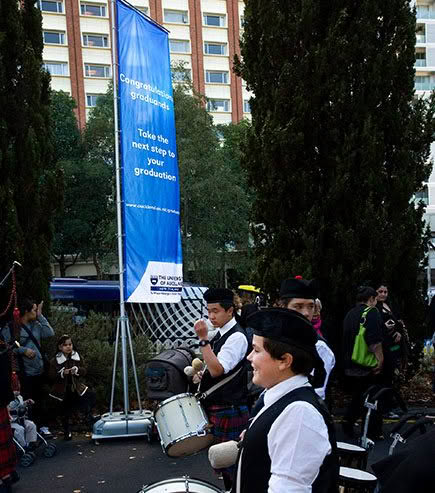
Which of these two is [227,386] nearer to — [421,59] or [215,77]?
[215,77]

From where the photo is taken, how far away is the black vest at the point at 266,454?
2453mm

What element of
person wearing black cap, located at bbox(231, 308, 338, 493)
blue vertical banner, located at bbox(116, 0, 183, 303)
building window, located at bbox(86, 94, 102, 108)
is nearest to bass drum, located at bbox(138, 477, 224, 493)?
person wearing black cap, located at bbox(231, 308, 338, 493)

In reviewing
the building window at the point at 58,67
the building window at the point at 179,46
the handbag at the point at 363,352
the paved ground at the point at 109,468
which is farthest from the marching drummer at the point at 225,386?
the building window at the point at 179,46

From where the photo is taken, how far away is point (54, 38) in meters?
50.4

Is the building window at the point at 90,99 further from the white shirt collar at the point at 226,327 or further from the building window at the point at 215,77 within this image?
the white shirt collar at the point at 226,327

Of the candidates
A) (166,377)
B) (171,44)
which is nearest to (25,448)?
(166,377)

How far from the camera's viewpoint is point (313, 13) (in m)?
9.54

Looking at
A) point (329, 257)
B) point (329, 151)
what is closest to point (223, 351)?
point (329, 257)

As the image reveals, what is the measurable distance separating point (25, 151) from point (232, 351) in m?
5.77

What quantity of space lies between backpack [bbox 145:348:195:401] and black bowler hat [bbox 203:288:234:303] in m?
3.56

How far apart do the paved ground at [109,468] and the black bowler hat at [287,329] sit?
162 inches

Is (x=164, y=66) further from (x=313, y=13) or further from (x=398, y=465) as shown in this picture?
(x=398, y=465)

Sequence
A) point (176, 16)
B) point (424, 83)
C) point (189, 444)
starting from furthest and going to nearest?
point (424, 83) → point (176, 16) → point (189, 444)

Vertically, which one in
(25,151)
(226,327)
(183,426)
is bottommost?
(183,426)
